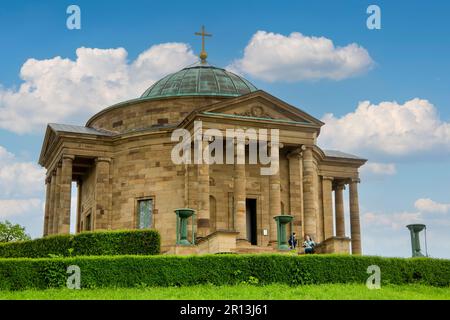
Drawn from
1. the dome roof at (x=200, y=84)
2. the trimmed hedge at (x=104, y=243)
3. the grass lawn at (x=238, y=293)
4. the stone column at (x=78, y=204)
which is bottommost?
the grass lawn at (x=238, y=293)

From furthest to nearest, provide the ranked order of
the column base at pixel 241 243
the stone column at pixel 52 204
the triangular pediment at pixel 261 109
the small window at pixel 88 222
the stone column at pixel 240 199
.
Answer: the stone column at pixel 52 204
the small window at pixel 88 222
the triangular pediment at pixel 261 109
the stone column at pixel 240 199
the column base at pixel 241 243

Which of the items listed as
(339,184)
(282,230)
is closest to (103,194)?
(282,230)

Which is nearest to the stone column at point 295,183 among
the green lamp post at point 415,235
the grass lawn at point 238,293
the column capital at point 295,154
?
the column capital at point 295,154

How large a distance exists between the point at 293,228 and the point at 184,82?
1382cm

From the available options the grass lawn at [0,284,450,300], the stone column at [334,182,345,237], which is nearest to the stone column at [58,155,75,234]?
the grass lawn at [0,284,450,300]

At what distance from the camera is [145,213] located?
4453cm

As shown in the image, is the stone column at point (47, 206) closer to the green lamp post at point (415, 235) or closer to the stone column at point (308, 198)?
the stone column at point (308, 198)

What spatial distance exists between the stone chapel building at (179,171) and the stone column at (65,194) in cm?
6

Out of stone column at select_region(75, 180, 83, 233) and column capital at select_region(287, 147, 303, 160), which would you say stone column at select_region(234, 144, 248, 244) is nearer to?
column capital at select_region(287, 147, 303, 160)

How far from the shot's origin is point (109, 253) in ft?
108

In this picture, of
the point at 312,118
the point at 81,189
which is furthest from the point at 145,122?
the point at 312,118

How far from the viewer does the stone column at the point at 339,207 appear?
52125 millimetres

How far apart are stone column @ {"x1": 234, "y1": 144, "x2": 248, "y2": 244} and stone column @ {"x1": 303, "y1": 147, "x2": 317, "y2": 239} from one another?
4.16 metres

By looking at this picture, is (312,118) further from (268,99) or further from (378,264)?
(378,264)
